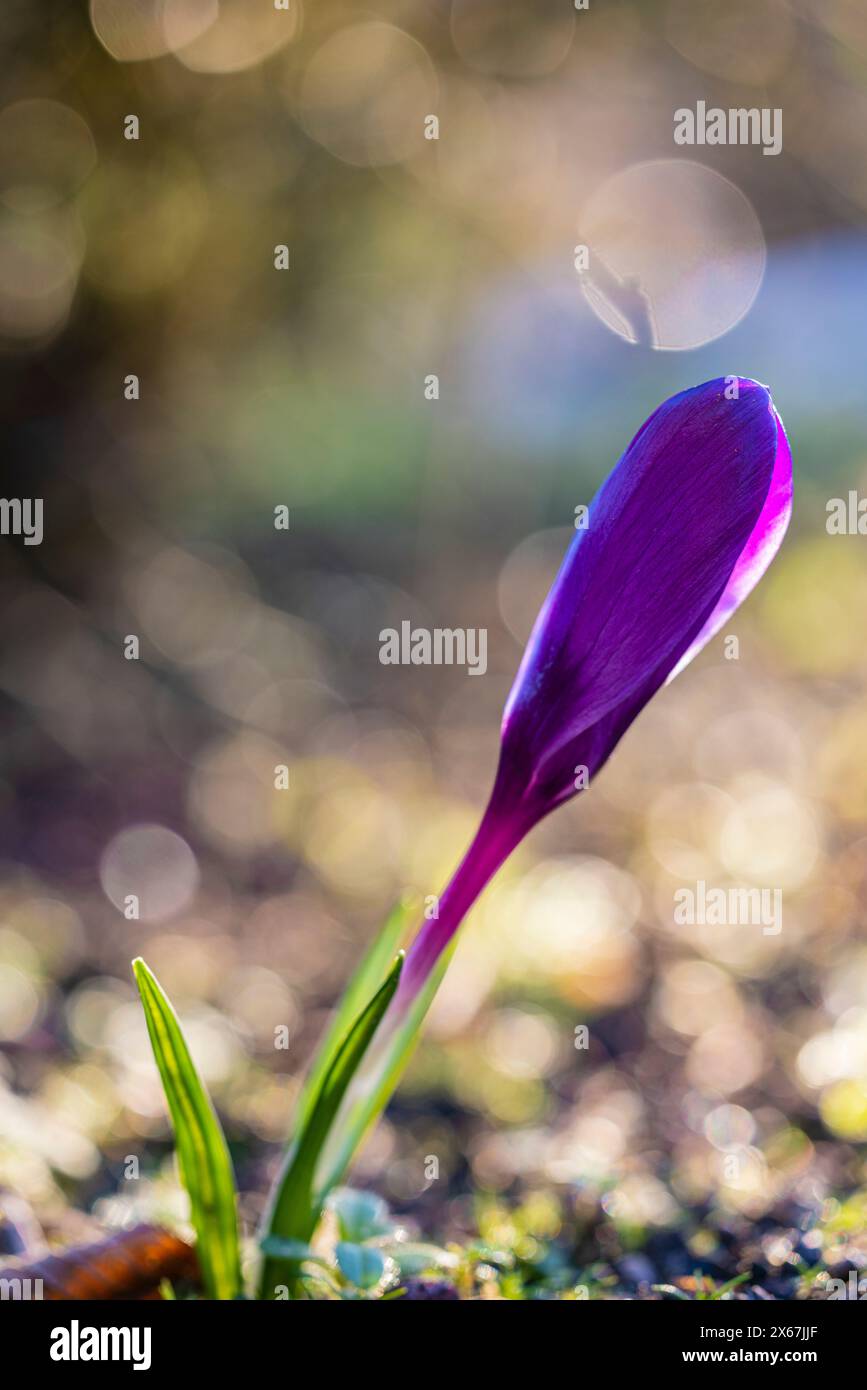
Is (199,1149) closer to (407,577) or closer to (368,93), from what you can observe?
(407,577)

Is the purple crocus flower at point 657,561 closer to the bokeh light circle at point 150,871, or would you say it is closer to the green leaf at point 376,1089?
the green leaf at point 376,1089

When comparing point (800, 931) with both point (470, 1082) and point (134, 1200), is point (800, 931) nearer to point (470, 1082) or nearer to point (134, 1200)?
point (470, 1082)

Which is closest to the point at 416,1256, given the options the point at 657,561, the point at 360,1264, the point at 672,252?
the point at 360,1264

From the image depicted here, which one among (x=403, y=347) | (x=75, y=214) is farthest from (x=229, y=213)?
(x=403, y=347)

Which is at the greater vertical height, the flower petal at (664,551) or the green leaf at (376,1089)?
the flower petal at (664,551)

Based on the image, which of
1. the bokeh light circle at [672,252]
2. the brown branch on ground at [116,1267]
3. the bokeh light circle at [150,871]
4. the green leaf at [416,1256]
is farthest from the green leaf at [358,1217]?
the bokeh light circle at [672,252]

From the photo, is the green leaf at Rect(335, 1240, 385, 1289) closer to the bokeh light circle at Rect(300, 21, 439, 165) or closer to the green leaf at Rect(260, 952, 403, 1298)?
the green leaf at Rect(260, 952, 403, 1298)
